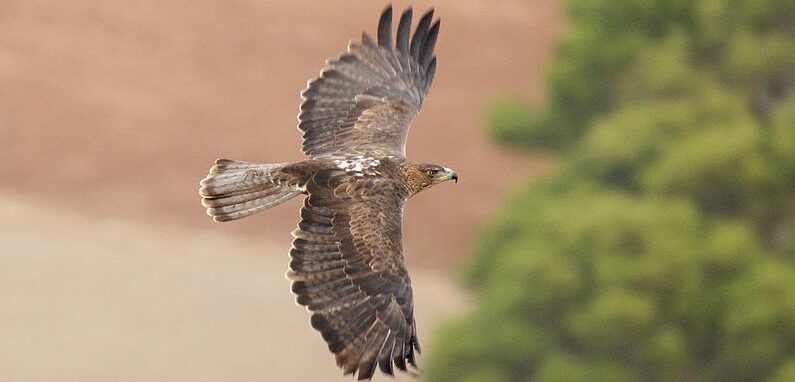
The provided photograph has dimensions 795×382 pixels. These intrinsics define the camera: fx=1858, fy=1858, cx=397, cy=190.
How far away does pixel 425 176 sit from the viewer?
11125 mm

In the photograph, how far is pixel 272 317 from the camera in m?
26.1

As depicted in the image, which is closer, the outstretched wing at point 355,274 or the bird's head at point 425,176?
the outstretched wing at point 355,274

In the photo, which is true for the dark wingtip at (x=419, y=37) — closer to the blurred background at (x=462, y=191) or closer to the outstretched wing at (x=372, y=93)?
the outstretched wing at (x=372, y=93)

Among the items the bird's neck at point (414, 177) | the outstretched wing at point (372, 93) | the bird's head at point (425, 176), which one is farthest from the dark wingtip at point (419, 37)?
the bird's neck at point (414, 177)

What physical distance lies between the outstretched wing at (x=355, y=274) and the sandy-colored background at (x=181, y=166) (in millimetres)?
13855

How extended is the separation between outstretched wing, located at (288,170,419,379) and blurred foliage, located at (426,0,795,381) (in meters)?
7.07

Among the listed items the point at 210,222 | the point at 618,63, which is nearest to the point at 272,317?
the point at 210,222

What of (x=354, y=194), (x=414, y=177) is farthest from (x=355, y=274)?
(x=414, y=177)

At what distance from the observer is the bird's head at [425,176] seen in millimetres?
11078

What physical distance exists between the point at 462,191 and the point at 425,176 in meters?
19.5

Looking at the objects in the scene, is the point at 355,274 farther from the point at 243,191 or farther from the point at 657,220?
the point at 657,220

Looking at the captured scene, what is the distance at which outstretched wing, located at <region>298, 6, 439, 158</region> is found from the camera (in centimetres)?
1204

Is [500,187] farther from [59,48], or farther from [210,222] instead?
[59,48]

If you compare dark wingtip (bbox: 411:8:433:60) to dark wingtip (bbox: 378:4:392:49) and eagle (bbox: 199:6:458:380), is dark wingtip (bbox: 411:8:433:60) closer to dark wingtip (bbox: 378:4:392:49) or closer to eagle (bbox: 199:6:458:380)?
eagle (bbox: 199:6:458:380)
